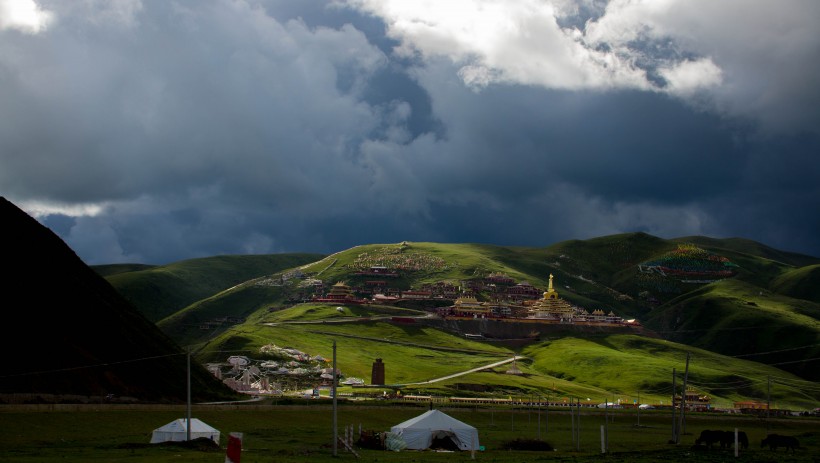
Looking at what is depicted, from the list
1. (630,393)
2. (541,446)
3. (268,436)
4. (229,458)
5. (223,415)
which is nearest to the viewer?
(229,458)

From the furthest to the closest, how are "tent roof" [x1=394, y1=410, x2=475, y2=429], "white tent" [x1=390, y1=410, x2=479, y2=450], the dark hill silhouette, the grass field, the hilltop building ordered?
the hilltop building < the dark hill silhouette < "tent roof" [x1=394, y1=410, x2=475, y2=429] < "white tent" [x1=390, y1=410, x2=479, y2=450] < the grass field

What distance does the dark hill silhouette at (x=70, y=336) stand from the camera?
91.4 m

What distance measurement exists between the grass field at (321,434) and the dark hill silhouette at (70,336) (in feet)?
25.9

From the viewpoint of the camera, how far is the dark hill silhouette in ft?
300

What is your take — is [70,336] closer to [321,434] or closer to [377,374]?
[321,434]

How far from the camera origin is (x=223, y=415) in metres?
94.8

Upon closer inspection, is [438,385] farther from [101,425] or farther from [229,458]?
[229,458]

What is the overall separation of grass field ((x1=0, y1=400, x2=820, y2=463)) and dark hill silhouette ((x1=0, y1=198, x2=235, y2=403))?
789cm

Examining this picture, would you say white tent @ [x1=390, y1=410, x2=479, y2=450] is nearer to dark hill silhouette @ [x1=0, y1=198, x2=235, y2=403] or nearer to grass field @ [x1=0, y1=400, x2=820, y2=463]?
grass field @ [x1=0, y1=400, x2=820, y2=463]

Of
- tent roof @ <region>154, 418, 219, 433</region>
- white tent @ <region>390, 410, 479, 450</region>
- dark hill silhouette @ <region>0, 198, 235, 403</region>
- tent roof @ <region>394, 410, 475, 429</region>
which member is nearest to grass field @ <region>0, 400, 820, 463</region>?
tent roof @ <region>154, 418, 219, 433</region>

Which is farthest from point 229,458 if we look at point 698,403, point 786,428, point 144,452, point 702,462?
point 698,403

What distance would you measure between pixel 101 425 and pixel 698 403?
424 feet

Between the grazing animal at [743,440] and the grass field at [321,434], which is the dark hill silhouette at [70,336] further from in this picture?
the grazing animal at [743,440]

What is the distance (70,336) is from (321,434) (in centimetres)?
3410
